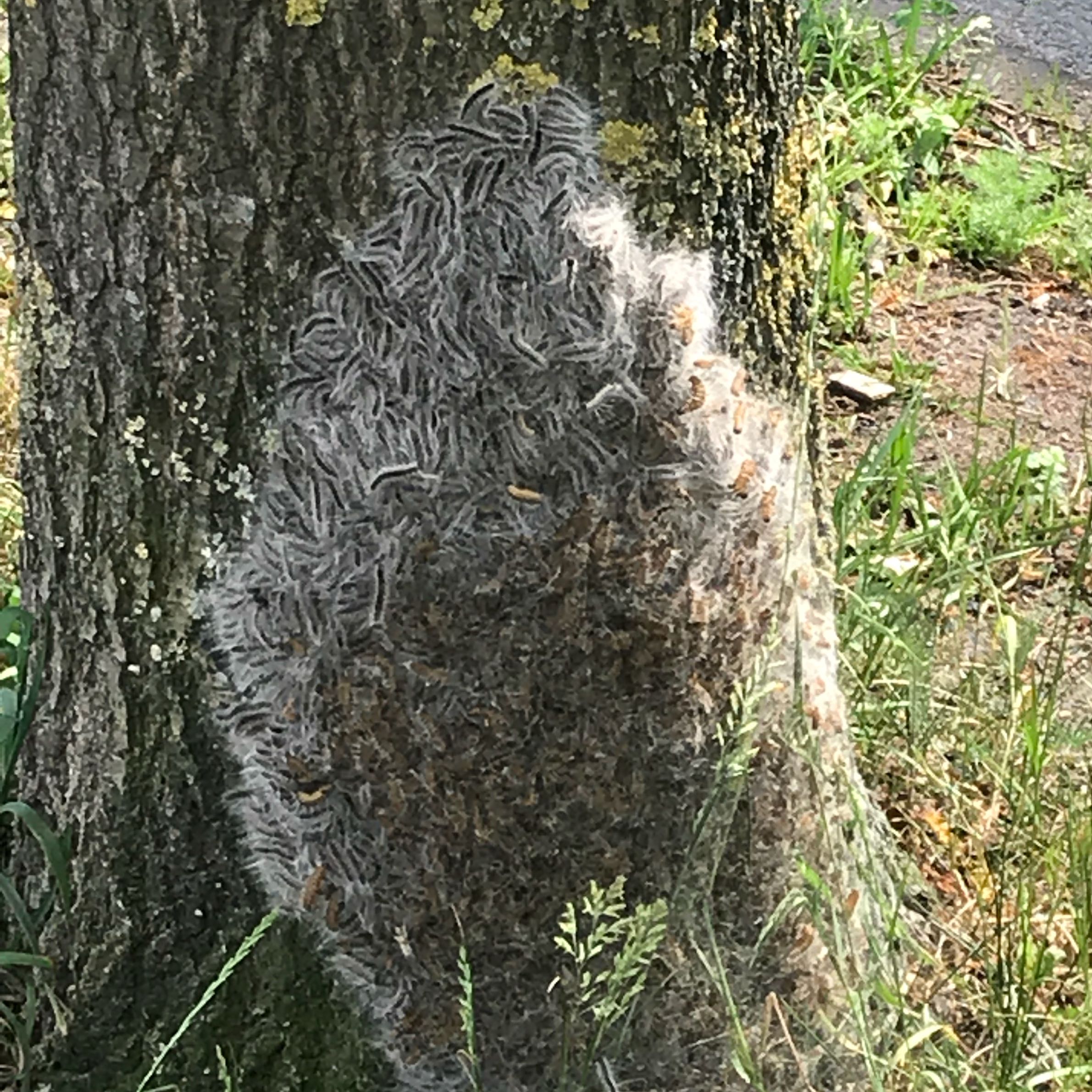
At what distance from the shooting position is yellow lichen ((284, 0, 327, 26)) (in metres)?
1.21

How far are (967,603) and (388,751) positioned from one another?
56.7 inches

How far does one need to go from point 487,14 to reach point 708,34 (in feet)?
0.68

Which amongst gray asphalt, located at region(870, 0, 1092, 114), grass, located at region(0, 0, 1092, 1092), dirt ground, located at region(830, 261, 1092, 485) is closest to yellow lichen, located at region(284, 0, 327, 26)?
grass, located at region(0, 0, 1092, 1092)

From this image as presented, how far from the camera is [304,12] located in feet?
3.97

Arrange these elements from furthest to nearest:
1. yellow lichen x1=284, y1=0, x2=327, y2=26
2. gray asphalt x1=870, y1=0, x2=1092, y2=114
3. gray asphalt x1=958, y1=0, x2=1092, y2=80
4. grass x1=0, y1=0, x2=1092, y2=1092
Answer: gray asphalt x1=958, y1=0, x2=1092, y2=80 < gray asphalt x1=870, y1=0, x2=1092, y2=114 < grass x1=0, y1=0, x2=1092, y2=1092 < yellow lichen x1=284, y1=0, x2=327, y2=26

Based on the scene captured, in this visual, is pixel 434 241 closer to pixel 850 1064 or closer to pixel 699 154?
pixel 699 154

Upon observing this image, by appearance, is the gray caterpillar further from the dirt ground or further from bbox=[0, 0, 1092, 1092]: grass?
the dirt ground

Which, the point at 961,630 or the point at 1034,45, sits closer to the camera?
the point at 961,630

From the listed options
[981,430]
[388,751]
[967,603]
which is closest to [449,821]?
[388,751]

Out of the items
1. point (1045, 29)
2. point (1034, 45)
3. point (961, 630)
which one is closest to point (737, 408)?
point (961, 630)

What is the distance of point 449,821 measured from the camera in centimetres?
141

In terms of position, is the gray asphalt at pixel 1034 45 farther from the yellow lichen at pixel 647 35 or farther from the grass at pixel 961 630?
the yellow lichen at pixel 647 35

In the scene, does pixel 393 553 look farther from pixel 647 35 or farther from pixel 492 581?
pixel 647 35

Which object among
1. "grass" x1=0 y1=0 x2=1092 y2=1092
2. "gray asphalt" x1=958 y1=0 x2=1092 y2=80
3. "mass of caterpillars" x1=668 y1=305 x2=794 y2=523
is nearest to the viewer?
"mass of caterpillars" x1=668 y1=305 x2=794 y2=523
